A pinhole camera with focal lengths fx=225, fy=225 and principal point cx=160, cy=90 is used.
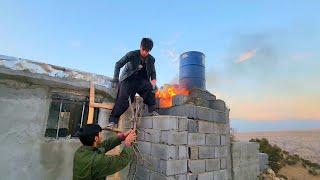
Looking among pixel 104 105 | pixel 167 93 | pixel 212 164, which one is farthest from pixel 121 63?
pixel 212 164

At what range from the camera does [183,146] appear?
14.4 ft

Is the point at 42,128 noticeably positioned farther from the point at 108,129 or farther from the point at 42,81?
the point at 108,129

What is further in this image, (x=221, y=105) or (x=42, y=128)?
(x=221, y=105)

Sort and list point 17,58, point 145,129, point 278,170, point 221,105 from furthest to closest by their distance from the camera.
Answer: point 278,170, point 221,105, point 145,129, point 17,58

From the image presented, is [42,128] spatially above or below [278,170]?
above

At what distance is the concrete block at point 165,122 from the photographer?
14.1 ft

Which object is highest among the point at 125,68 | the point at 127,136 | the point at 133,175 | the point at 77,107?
the point at 125,68

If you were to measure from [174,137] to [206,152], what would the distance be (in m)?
1.09

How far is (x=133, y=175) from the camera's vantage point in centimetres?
504

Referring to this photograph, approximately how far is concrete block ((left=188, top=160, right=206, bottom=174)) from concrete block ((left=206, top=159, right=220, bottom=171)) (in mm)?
165

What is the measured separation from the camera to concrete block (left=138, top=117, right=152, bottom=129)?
4871mm

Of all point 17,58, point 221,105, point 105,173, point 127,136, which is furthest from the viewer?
point 221,105

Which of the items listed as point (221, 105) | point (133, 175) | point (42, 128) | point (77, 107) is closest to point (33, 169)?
point (42, 128)

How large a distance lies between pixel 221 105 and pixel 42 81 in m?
4.63
